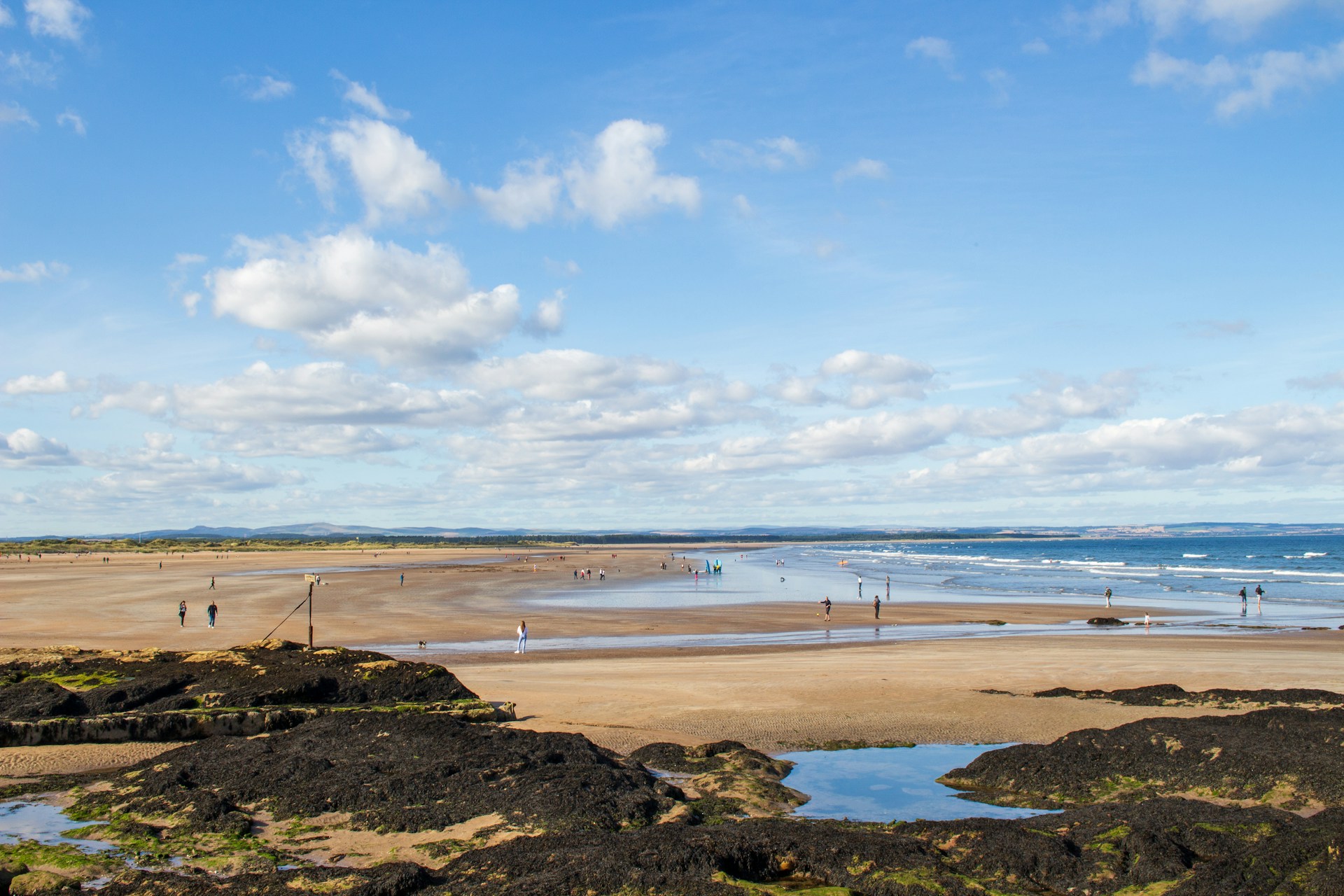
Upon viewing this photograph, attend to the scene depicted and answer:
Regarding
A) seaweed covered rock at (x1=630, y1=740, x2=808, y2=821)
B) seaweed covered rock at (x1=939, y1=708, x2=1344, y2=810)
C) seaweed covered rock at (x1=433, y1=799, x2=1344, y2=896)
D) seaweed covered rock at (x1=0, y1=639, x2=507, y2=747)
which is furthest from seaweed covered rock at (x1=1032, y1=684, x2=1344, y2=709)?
seaweed covered rock at (x1=0, y1=639, x2=507, y2=747)

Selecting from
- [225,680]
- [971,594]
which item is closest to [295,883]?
[225,680]

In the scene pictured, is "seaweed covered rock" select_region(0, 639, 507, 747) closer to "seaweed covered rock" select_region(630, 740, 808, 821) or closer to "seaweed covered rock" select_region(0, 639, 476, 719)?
"seaweed covered rock" select_region(0, 639, 476, 719)

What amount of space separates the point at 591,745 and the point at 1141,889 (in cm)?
793

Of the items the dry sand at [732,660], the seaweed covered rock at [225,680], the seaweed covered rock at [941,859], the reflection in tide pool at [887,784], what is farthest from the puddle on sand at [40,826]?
the reflection in tide pool at [887,784]

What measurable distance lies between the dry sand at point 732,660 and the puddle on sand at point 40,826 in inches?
102

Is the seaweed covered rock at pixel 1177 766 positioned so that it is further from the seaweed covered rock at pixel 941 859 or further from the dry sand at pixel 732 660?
the dry sand at pixel 732 660

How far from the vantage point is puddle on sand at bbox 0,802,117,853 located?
Result: 1067 centimetres

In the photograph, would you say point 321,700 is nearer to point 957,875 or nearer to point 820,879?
point 820,879

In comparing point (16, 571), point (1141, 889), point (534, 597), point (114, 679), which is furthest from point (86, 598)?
point (1141, 889)

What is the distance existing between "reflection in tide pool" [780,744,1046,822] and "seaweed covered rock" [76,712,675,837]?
2.91 metres

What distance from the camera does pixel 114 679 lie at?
17.8m

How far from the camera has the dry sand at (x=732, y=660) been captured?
1917cm

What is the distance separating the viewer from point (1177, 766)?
1348 centimetres

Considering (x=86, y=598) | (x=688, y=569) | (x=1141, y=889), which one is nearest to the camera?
(x=1141, y=889)
